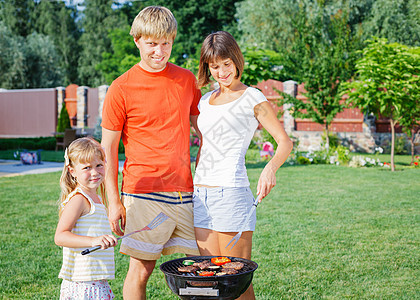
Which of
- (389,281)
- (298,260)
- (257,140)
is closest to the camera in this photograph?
(389,281)

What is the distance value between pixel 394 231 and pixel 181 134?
4.32 meters

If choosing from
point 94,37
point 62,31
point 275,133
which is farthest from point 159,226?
point 62,31

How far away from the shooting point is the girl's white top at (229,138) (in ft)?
8.34

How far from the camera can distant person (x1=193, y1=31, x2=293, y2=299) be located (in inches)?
100

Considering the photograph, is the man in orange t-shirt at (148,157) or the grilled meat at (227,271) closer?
the grilled meat at (227,271)

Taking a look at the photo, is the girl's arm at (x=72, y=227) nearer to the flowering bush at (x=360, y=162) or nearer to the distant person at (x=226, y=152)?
the distant person at (x=226, y=152)

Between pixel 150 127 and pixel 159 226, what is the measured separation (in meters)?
0.54

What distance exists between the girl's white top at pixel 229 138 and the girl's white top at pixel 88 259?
63 centimetres

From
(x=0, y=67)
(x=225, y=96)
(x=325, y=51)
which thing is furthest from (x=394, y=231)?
(x=0, y=67)

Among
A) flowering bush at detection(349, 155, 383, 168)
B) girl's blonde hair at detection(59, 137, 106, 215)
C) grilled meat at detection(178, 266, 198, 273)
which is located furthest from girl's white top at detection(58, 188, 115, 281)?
flowering bush at detection(349, 155, 383, 168)

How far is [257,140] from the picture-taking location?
60.2 feet

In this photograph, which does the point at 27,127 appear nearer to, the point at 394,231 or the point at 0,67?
the point at 0,67

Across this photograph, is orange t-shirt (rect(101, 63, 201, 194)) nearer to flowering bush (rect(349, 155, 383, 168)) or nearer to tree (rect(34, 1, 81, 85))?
flowering bush (rect(349, 155, 383, 168))

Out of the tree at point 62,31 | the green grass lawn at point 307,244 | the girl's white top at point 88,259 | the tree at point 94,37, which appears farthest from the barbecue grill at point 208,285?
the tree at point 62,31
